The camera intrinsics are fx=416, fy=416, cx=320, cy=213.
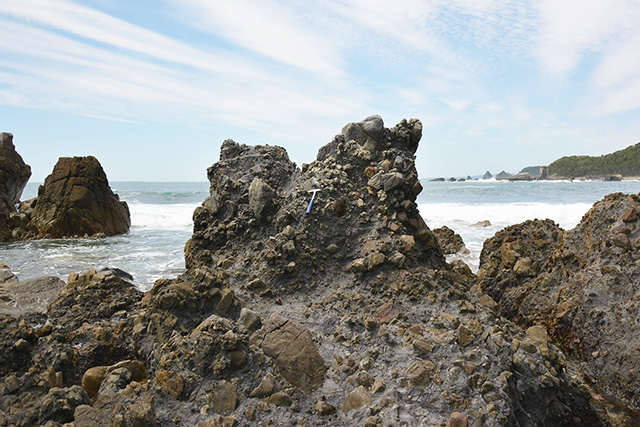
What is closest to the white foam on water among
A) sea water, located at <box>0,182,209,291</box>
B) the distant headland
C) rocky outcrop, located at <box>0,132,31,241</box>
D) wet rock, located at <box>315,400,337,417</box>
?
sea water, located at <box>0,182,209,291</box>

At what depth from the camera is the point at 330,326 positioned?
3.07 meters

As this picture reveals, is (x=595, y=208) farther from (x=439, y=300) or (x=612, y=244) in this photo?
(x=439, y=300)

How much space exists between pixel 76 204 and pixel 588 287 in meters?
17.0

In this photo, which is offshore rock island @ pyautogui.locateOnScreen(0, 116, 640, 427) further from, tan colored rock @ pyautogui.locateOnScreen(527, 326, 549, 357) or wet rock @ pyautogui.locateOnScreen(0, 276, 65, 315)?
wet rock @ pyautogui.locateOnScreen(0, 276, 65, 315)

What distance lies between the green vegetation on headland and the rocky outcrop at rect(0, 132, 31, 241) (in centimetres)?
7960

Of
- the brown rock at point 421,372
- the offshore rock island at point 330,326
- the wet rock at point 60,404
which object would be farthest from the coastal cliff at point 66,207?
the brown rock at point 421,372

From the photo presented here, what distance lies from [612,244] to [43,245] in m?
15.1

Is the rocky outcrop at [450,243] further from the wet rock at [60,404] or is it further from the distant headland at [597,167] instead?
the distant headland at [597,167]

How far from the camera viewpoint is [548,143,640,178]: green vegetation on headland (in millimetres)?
67938

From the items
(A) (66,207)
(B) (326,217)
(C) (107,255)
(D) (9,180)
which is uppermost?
(D) (9,180)

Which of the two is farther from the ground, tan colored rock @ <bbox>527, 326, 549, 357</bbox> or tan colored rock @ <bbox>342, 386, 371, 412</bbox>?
tan colored rock @ <bbox>527, 326, 549, 357</bbox>

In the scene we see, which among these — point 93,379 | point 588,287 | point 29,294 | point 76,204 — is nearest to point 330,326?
point 93,379

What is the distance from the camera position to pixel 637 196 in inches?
188

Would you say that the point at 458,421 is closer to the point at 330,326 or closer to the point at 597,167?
the point at 330,326
